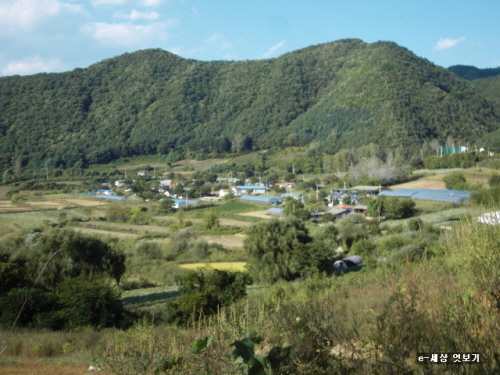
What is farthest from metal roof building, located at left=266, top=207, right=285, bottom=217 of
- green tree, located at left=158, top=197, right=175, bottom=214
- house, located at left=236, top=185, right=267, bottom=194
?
house, located at left=236, top=185, right=267, bottom=194

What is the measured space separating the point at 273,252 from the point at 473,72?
13907 centimetres

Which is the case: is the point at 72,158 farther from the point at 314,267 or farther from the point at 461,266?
the point at 461,266

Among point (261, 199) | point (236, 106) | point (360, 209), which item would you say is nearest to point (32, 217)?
point (261, 199)

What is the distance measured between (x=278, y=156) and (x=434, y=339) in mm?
61703

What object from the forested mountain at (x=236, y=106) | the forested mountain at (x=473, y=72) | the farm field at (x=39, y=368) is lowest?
the farm field at (x=39, y=368)

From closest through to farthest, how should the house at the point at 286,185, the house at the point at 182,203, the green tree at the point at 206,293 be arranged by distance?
the green tree at the point at 206,293 → the house at the point at 182,203 → the house at the point at 286,185

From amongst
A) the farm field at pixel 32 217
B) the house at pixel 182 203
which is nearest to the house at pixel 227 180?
the house at pixel 182 203

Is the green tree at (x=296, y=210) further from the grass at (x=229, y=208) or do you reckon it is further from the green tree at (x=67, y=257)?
the green tree at (x=67, y=257)

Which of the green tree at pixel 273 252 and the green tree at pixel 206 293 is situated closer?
the green tree at pixel 206 293

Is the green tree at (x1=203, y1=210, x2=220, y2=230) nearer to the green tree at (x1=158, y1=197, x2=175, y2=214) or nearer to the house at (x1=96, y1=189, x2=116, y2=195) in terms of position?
the green tree at (x1=158, y1=197, x2=175, y2=214)

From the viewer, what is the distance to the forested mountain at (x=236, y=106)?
192ft

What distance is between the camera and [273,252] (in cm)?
1831

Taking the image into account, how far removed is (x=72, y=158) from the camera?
185 feet

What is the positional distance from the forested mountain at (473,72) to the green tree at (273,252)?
130 metres
